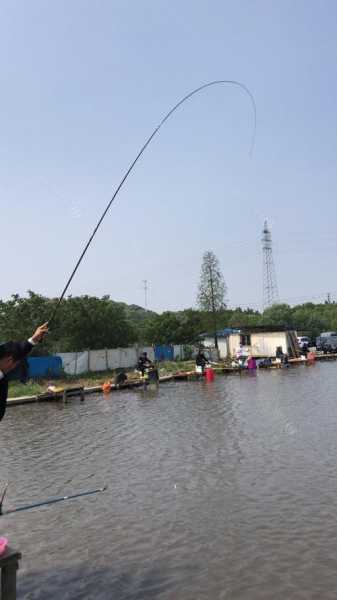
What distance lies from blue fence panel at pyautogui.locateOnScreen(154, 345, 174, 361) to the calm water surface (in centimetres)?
3182

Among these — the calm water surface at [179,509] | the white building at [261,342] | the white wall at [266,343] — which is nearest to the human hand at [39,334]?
the calm water surface at [179,509]

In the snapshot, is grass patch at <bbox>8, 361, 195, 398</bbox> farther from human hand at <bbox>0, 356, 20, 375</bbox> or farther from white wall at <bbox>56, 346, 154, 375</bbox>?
human hand at <bbox>0, 356, 20, 375</bbox>

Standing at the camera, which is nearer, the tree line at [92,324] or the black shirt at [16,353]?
the black shirt at [16,353]

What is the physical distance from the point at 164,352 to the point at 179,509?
4231 cm

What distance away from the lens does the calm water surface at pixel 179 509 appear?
6062mm

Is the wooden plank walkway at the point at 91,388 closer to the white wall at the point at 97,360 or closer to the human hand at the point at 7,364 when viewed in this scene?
the white wall at the point at 97,360

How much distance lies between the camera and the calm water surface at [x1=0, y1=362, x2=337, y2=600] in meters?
6.06

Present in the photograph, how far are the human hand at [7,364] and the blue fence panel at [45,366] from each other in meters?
30.3

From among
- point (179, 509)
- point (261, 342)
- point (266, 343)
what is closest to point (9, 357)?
point (179, 509)

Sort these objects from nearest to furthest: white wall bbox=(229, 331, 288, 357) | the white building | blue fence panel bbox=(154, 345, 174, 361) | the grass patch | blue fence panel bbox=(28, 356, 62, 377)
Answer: the grass patch < blue fence panel bbox=(28, 356, 62, 377) < white wall bbox=(229, 331, 288, 357) < the white building < blue fence panel bbox=(154, 345, 174, 361)

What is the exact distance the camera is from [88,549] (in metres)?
7.04

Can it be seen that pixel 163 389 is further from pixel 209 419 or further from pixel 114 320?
pixel 114 320

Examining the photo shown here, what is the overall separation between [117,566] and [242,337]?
46811 mm

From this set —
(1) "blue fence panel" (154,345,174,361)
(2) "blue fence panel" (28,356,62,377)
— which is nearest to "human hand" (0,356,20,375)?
(2) "blue fence panel" (28,356,62,377)
